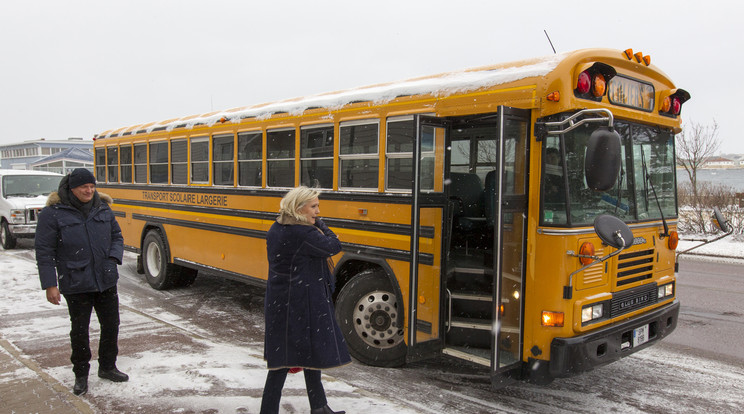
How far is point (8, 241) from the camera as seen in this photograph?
13.1 metres

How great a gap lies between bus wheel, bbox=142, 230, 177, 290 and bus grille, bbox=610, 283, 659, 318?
6561mm

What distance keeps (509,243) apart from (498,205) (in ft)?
1.20

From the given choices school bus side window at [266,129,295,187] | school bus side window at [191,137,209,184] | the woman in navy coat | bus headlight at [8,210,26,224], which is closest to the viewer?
the woman in navy coat

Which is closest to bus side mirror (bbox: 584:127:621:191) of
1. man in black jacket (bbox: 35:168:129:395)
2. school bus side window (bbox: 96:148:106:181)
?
man in black jacket (bbox: 35:168:129:395)

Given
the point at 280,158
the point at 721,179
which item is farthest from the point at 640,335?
the point at 721,179

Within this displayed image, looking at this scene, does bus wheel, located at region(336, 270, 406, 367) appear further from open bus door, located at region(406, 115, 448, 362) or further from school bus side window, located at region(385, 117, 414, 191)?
school bus side window, located at region(385, 117, 414, 191)

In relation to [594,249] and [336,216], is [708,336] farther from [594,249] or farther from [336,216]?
[336,216]

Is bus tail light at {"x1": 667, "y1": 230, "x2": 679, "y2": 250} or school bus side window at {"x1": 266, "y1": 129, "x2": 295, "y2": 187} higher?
school bus side window at {"x1": 266, "y1": 129, "x2": 295, "y2": 187}

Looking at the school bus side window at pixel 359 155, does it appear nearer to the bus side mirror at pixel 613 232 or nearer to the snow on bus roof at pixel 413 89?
the snow on bus roof at pixel 413 89

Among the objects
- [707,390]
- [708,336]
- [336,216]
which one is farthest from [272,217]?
[708,336]

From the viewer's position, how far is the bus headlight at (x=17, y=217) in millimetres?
12984

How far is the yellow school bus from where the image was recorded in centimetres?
381

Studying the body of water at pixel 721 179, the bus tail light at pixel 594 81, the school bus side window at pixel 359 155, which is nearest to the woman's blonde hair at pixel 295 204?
the school bus side window at pixel 359 155

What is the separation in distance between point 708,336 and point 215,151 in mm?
6589
